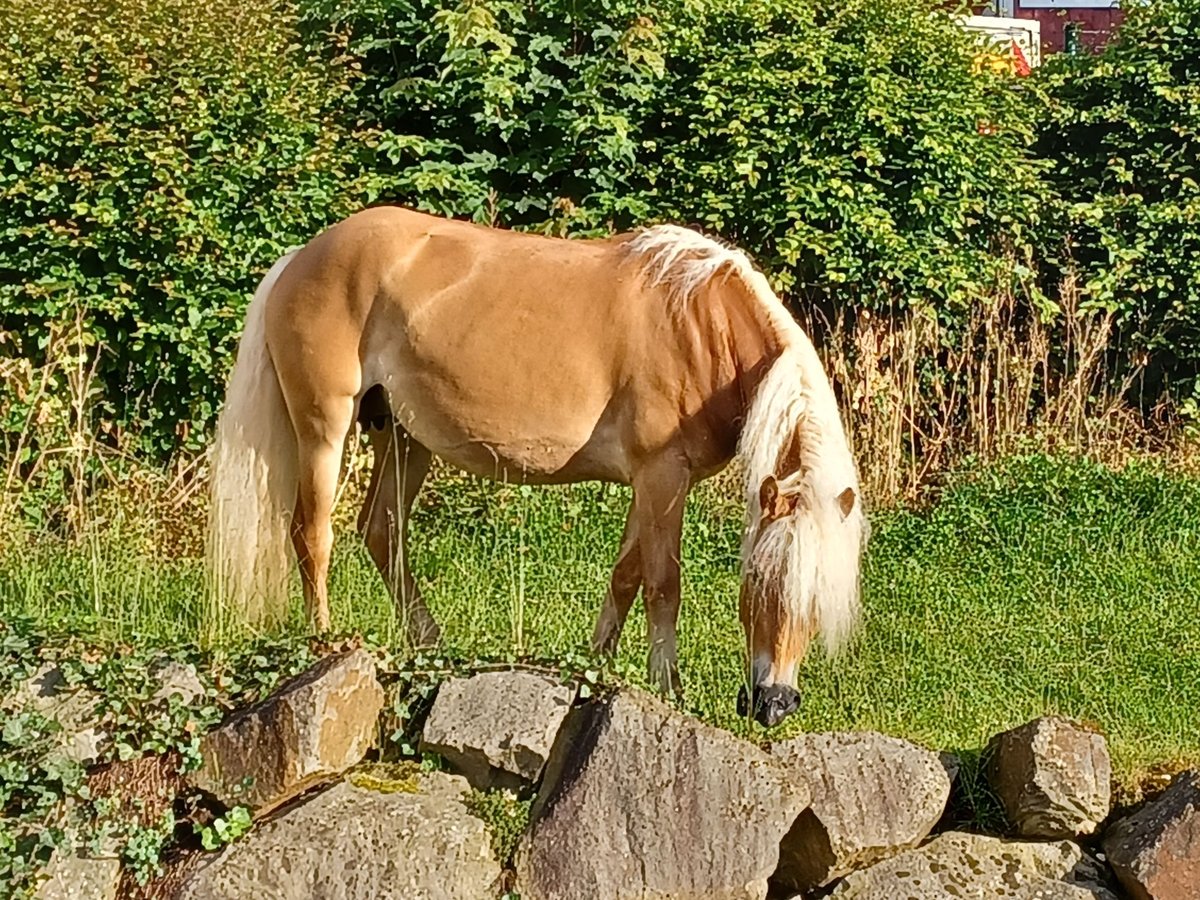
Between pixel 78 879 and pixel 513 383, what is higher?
pixel 513 383

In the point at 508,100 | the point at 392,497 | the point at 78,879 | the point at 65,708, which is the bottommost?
the point at 78,879

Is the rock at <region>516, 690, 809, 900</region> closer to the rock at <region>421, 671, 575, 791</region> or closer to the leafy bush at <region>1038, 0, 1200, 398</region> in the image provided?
the rock at <region>421, 671, 575, 791</region>

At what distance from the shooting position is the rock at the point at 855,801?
4070mm

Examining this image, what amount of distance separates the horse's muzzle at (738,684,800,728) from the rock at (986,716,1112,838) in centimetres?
69

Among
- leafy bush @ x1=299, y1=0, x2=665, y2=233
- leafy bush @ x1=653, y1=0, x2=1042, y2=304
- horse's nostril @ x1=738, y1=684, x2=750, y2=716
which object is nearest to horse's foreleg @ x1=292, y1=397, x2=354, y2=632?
horse's nostril @ x1=738, y1=684, x2=750, y2=716

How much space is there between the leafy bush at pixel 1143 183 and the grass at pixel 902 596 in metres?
1.21

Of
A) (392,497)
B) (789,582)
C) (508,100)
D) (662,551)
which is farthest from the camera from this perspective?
(508,100)

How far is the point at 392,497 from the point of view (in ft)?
17.7

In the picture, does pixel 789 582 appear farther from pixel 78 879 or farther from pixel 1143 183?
pixel 1143 183

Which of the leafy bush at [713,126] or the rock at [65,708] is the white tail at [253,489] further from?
the leafy bush at [713,126]

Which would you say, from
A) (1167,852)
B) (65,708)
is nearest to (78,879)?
(65,708)

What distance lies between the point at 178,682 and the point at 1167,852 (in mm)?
2857

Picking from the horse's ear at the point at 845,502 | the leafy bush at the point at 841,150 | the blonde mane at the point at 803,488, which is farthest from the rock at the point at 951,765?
the leafy bush at the point at 841,150

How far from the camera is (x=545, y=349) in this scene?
482 centimetres
